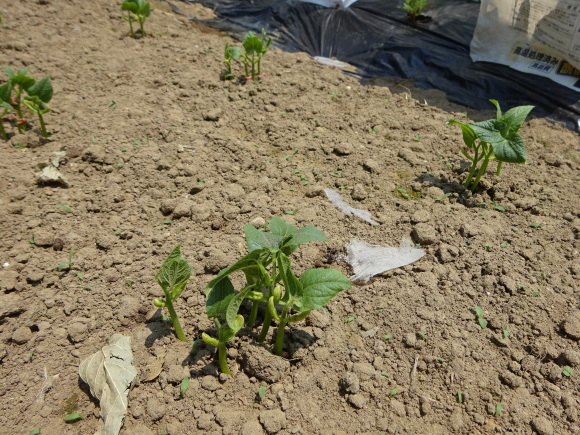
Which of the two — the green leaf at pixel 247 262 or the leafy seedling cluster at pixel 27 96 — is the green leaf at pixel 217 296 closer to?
the green leaf at pixel 247 262

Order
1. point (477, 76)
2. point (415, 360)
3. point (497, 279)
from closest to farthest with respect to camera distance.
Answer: point (415, 360)
point (497, 279)
point (477, 76)

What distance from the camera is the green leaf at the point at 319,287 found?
1.58m

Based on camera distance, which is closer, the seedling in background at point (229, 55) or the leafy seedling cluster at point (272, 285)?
the leafy seedling cluster at point (272, 285)

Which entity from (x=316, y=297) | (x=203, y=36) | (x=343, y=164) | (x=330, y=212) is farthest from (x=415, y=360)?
(x=203, y=36)

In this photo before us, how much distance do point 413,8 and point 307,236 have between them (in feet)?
12.7

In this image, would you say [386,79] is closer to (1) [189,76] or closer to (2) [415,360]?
(1) [189,76]

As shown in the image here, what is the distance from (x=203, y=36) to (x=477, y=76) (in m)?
2.61

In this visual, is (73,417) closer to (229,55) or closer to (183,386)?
(183,386)

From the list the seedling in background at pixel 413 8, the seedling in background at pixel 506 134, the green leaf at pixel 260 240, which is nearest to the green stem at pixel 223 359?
the green leaf at pixel 260 240

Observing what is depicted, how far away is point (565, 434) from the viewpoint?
5.47 feet

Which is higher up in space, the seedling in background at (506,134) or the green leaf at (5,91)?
the seedling in background at (506,134)

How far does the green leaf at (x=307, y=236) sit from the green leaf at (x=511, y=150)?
127 centimetres

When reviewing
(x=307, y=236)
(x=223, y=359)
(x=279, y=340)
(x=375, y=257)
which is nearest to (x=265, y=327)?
(x=279, y=340)

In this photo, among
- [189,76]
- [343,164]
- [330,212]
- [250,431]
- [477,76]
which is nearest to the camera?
[250,431]
